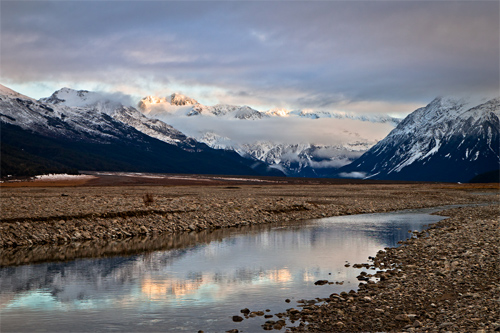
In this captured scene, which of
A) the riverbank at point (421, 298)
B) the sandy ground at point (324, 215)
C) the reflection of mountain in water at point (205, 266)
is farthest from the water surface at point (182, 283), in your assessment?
the sandy ground at point (324, 215)

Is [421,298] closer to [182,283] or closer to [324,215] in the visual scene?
[182,283]

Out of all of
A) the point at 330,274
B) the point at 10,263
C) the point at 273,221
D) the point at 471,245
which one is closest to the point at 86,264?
the point at 10,263

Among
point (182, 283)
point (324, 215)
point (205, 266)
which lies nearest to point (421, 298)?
point (182, 283)

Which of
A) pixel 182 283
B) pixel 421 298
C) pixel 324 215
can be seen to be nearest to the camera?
pixel 421 298

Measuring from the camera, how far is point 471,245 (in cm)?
3309

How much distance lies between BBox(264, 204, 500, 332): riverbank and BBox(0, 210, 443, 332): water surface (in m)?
1.76

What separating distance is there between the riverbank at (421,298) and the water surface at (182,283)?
176 centimetres

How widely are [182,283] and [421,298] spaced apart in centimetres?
1153

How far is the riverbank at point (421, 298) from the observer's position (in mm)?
17141

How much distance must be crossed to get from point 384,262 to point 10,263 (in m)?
23.3

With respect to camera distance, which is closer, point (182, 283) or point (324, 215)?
point (182, 283)

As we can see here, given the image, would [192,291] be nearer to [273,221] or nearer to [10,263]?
[10,263]

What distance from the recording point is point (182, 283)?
25031 mm

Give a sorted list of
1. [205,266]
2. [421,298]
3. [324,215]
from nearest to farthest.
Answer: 1. [421,298]
2. [205,266]
3. [324,215]
